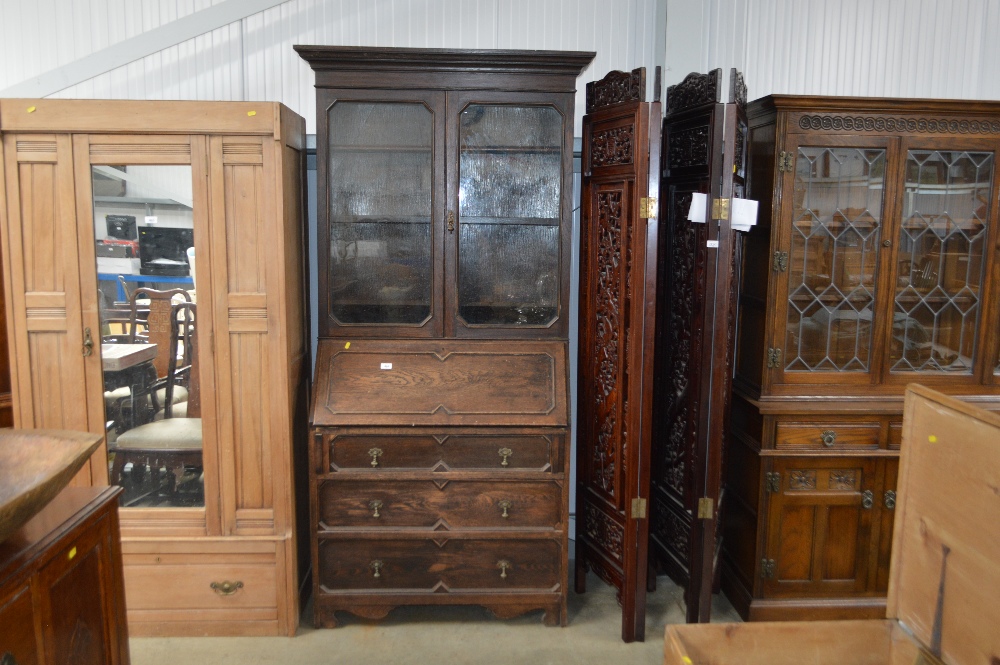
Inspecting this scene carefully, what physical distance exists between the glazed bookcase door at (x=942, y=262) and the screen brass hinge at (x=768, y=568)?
838 millimetres

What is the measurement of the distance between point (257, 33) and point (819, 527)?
305cm

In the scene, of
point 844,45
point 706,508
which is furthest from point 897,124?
point 706,508

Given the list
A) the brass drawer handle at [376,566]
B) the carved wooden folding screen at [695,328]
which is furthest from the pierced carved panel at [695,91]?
the brass drawer handle at [376,566]

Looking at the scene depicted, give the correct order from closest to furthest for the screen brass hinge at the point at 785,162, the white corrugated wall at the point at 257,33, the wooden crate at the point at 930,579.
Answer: the wooden crate at the point at 930,579, the screen brass hinge at the point at 785,162, the white corrugated wall at the point at 257,33

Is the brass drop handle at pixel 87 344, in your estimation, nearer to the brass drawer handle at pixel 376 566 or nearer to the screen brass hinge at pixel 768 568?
the brass drawer handle at pixel 376 566

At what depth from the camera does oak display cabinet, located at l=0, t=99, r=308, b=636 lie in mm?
2412

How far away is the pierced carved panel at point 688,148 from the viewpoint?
2451 mm

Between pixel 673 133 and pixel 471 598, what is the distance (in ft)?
6.26

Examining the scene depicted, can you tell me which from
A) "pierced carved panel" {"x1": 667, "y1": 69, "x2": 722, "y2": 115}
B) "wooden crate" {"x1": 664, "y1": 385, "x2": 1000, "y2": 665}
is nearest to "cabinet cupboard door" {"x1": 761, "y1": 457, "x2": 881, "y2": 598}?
"pierced carved panel" {"x1": 667, "y1": 69, "x2": 722, "y2": 115}

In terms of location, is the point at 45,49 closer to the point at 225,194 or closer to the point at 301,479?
the point at 225,194

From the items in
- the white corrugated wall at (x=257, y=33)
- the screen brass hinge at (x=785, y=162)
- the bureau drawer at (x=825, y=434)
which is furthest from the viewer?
the white corrugated wall at (x=257, y=33)

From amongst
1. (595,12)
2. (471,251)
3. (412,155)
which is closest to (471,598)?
(471,251)

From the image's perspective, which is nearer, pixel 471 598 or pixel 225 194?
pixel 225 194

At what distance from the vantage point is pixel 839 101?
8.27 ft
